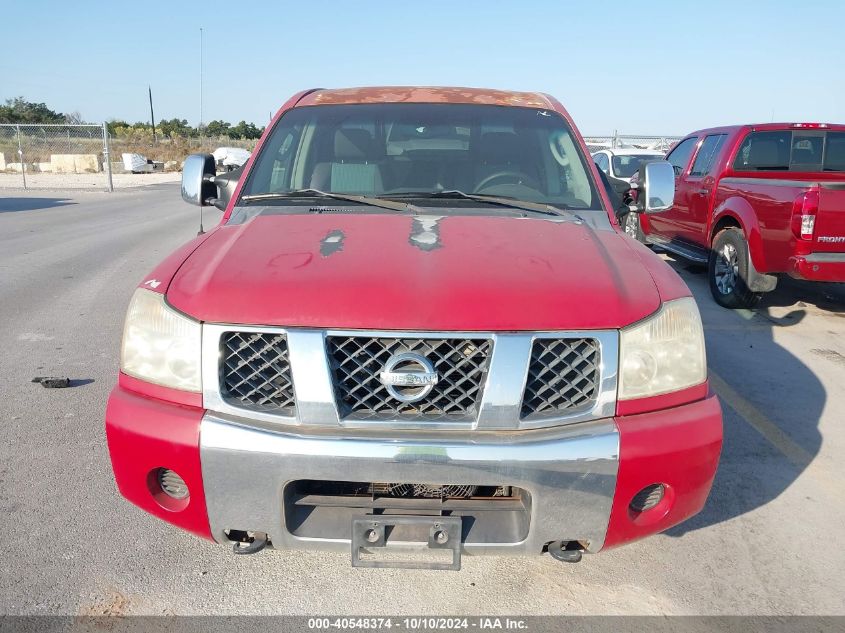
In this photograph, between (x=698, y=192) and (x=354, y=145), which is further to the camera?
(x=698, y=192)

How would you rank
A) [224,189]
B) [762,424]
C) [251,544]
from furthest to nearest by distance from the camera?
[762,424] < [224,189] < [251,544]

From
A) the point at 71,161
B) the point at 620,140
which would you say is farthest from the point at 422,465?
the point at 71,161

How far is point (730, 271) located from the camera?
24.0ft

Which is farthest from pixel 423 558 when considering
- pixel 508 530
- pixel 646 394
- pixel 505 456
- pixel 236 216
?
pixel 236 216

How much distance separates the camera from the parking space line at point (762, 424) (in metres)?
3.88

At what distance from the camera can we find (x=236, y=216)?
3.19 meters

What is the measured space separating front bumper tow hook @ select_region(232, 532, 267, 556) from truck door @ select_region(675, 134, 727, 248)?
699cm

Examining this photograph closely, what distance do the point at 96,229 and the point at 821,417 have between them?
494 inches

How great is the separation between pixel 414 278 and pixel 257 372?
600 mm

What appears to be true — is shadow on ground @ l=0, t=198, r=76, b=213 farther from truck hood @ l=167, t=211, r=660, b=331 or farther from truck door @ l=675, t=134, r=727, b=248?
truck hood @ l=167, t=211, r=660, b=331

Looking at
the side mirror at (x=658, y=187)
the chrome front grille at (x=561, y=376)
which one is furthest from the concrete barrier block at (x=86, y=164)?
the chrome front grille at (x=561, y=376)

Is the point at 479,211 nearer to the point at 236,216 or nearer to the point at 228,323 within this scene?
the point at 236,216

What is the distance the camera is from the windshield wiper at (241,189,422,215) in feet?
10.5

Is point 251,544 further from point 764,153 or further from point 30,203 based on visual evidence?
point 30,203
